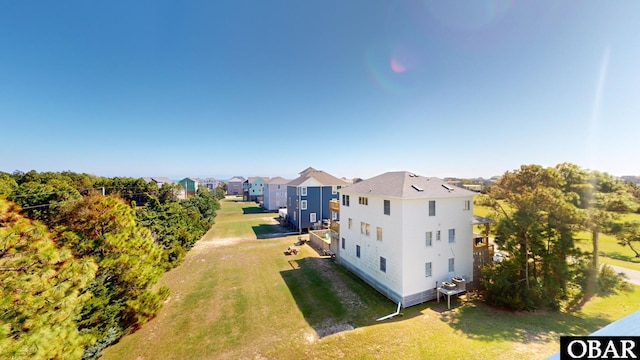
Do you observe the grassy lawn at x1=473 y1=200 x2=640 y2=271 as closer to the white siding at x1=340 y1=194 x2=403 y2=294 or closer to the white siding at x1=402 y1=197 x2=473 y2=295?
the white siding at x1=402 y1=197 x2=473 y2=295

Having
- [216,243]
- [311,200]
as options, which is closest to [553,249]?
[311,200]

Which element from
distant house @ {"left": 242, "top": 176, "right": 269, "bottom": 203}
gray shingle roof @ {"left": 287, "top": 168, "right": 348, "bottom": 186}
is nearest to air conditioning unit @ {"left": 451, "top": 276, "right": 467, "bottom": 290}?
gray shingle roof @ {"left": 287, "top": 168, "right": 348, "bottom": 186}

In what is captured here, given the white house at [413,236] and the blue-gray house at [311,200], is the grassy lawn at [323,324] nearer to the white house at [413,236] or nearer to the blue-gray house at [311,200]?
the white house at [413,236]

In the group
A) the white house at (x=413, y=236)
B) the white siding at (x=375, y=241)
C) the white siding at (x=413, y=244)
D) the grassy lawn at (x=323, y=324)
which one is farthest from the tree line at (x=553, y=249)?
the white siding at (x=375, y=241)

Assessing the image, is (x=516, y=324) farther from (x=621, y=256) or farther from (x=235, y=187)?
(x=235, y=187)

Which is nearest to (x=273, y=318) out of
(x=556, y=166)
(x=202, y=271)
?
(x=202, y=271)

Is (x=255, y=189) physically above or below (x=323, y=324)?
above

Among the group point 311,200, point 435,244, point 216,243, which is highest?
point 311,200

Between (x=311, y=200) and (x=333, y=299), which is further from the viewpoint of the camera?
(x=311, y=200)
